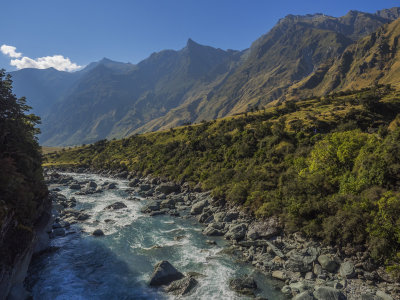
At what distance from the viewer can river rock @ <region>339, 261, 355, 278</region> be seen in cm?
2170

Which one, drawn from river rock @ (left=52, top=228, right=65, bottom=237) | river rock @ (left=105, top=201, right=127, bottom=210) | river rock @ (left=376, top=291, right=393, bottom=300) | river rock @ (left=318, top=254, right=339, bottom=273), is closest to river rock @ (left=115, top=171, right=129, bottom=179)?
river rock @ (left=105, top=201, right=127, bottom=210)

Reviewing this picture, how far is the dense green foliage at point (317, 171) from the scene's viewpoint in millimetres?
24953

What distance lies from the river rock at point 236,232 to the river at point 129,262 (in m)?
1.20

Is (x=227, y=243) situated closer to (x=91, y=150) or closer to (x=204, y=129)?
(x=204, y=129)

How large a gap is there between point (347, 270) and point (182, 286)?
51.8 feet

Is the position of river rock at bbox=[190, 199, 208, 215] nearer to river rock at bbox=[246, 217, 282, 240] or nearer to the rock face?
river rock at bbox=[246, 217, 282, 240]

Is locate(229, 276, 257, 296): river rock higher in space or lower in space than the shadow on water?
higher

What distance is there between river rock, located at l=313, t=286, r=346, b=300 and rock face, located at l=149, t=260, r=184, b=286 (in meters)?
12.4

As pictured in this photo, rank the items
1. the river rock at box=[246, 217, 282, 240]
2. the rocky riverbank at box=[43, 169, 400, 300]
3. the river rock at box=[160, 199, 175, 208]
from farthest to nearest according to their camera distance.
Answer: the river rock at box=[160, 199, 175, 208], the river rock at box=[246, 217, 282, 240], the rocky riverbank at box=[43, 169, 400, 300]

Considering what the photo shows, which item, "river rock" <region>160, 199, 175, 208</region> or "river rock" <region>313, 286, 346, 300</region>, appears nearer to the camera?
"river rock" <region>313, 286, 346, 300</region>

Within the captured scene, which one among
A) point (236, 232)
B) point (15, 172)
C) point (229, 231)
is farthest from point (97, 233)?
point (236, 232)

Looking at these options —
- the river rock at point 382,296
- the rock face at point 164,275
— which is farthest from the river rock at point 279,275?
the rock face at point 164,275

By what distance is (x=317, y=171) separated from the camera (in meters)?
35.3

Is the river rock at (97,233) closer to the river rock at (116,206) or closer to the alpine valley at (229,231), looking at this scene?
the alpine valley at (229,231)
